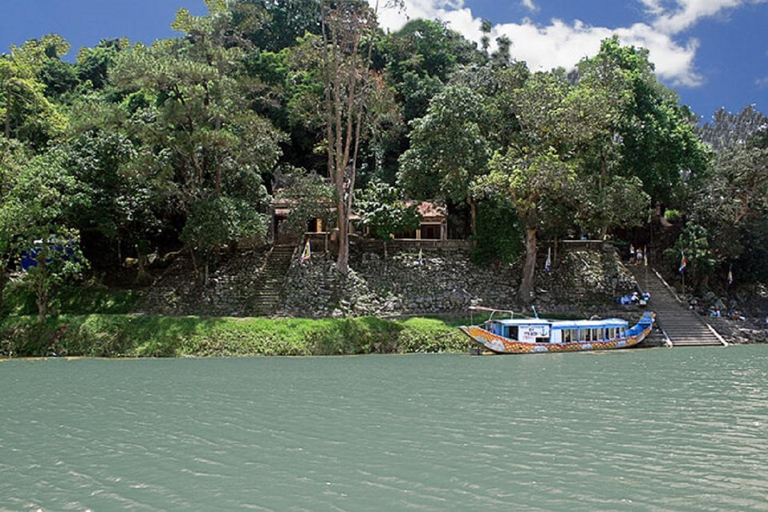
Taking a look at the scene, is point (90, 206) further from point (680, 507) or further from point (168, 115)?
point (680, 507)

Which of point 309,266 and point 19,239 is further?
point 309,266

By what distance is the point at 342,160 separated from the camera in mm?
30078

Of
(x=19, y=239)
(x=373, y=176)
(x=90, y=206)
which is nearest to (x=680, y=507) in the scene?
(x=19, y=239)

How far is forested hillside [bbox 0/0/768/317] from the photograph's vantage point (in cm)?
2803

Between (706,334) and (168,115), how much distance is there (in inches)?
1168

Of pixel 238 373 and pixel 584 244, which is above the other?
pixel 584 244

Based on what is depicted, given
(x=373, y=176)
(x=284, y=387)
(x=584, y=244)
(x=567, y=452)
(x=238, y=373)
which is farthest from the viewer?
(x=373, y=176)

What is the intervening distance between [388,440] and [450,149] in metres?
22.0

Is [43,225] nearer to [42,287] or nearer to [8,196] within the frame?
[8,196]

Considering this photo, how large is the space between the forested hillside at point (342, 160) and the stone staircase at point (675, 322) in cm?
351

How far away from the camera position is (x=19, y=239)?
2503cm

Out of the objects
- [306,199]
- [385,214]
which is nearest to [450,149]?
[385,214]

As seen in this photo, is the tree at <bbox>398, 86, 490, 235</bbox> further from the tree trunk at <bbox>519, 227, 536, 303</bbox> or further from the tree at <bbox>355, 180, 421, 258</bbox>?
the tree trunk at <bbox>519, 227, 536, 303</bbox>

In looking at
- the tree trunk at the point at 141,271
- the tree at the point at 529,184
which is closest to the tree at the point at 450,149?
the tree at the point at 529,184
